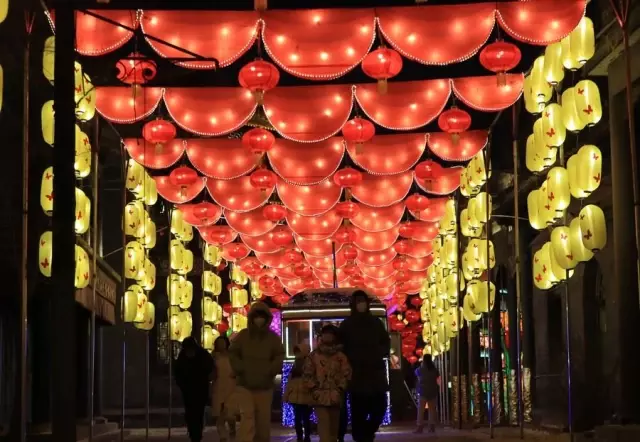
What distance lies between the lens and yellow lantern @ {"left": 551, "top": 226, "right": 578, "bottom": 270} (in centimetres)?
1702

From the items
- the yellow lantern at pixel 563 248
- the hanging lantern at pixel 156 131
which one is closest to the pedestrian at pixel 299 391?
the yellow lantern at pixel 563 248

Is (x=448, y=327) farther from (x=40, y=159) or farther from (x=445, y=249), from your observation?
(x=40, y=159)

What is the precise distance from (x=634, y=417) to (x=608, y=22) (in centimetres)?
657

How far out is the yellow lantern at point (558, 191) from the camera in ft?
56.4

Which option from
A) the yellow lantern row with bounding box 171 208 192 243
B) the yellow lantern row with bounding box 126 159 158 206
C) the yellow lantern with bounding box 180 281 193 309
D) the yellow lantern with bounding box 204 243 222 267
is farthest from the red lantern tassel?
the yellow lantern with bounding box 204 243 222 267

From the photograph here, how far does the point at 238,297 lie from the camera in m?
44.6

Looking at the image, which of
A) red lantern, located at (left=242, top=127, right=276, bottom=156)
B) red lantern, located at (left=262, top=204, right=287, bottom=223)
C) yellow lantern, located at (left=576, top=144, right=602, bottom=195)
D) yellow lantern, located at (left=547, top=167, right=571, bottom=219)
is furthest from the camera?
red lantern, located at (left=262, top=204, right=287, bottom=223)

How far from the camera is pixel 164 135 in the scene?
20188 millimetres

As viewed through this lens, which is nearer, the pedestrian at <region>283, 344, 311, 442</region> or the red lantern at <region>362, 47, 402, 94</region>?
the pedestrian at <region>283, 344, 311, 442</region>

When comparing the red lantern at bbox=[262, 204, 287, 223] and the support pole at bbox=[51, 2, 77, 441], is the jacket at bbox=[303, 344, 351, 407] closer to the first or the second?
the support pole at bbox=[51, 2, 77, 441]

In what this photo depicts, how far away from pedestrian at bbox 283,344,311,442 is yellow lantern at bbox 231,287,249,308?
22.9 metres

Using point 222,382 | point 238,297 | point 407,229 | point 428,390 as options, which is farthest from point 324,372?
point 238,297

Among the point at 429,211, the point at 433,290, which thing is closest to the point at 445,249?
the point at 429,211

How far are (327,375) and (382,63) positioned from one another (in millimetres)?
5505
